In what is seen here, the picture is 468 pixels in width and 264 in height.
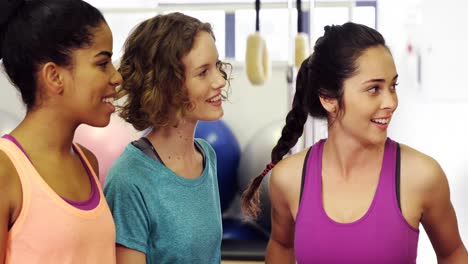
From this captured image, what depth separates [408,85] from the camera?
531 cm

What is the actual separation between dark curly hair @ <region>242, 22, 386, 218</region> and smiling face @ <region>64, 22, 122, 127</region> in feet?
1.75

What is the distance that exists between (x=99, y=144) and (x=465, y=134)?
188cm

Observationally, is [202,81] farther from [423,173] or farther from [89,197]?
[423,173]

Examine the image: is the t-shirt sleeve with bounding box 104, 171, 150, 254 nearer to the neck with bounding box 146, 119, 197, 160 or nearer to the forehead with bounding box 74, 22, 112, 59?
the neck with bounding box 146, 119, 197, 160

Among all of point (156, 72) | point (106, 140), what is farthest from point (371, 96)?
point (106, 140)

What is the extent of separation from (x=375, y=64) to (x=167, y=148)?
510 mm

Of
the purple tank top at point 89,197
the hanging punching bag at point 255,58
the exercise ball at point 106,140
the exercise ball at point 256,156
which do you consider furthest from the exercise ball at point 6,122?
the purple tank top at point 89,197

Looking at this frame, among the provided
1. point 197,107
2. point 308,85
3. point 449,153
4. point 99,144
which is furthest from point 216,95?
point 449,153

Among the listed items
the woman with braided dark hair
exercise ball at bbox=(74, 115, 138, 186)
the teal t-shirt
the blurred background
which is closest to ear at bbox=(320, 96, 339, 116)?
the woman with braided dark hair

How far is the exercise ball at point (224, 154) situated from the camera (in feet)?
12.0

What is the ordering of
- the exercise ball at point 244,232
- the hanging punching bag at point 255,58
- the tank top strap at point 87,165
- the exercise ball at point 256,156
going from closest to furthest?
the tank top strap at point 87,165, the hanging punching bag at point 255,58, the exercise ball at point 244,232, the exercise ball at point 256,156

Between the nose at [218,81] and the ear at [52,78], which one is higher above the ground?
the ear at [52,78]

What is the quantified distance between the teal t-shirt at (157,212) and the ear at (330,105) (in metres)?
0.37

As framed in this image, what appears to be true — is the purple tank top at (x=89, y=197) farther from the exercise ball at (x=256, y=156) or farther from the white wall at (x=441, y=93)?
the white wall at (x=441, y=93)
